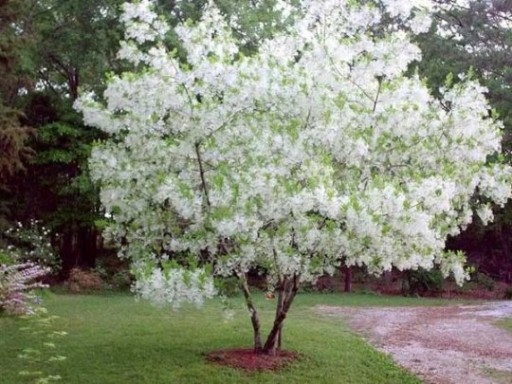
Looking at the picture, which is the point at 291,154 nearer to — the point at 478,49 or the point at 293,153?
the point at 293,153

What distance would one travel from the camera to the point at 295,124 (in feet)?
25.0

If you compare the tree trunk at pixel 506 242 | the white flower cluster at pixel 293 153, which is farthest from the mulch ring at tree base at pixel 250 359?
the tree trunk at pixel 506 242

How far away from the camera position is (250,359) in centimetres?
930

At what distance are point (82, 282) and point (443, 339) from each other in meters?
11.5

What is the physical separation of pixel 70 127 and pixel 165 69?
14.3 metres

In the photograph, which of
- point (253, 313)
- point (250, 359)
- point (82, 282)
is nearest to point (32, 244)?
point (82, 282)

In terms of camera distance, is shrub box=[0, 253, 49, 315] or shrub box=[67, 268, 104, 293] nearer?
shrub box=[0, 253, 49, 315]

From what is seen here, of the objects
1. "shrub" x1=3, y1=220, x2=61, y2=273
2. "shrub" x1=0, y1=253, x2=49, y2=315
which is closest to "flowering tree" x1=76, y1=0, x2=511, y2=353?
"shrub" x1=0, y1=253, x2=49, y2=315

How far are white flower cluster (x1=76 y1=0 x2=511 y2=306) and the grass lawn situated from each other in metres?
1.41

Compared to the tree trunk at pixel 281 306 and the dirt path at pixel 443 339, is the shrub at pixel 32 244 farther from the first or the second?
the tree trunk at pixel 281 306

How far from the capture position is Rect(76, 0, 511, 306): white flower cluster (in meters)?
7.17

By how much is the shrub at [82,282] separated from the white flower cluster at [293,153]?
→ 11482 mm

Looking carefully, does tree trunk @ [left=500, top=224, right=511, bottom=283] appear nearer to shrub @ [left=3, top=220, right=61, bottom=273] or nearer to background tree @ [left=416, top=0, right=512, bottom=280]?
background tree @ [left=416, top=0, right=512, bottom=280]

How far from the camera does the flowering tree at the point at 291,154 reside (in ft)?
23.6
